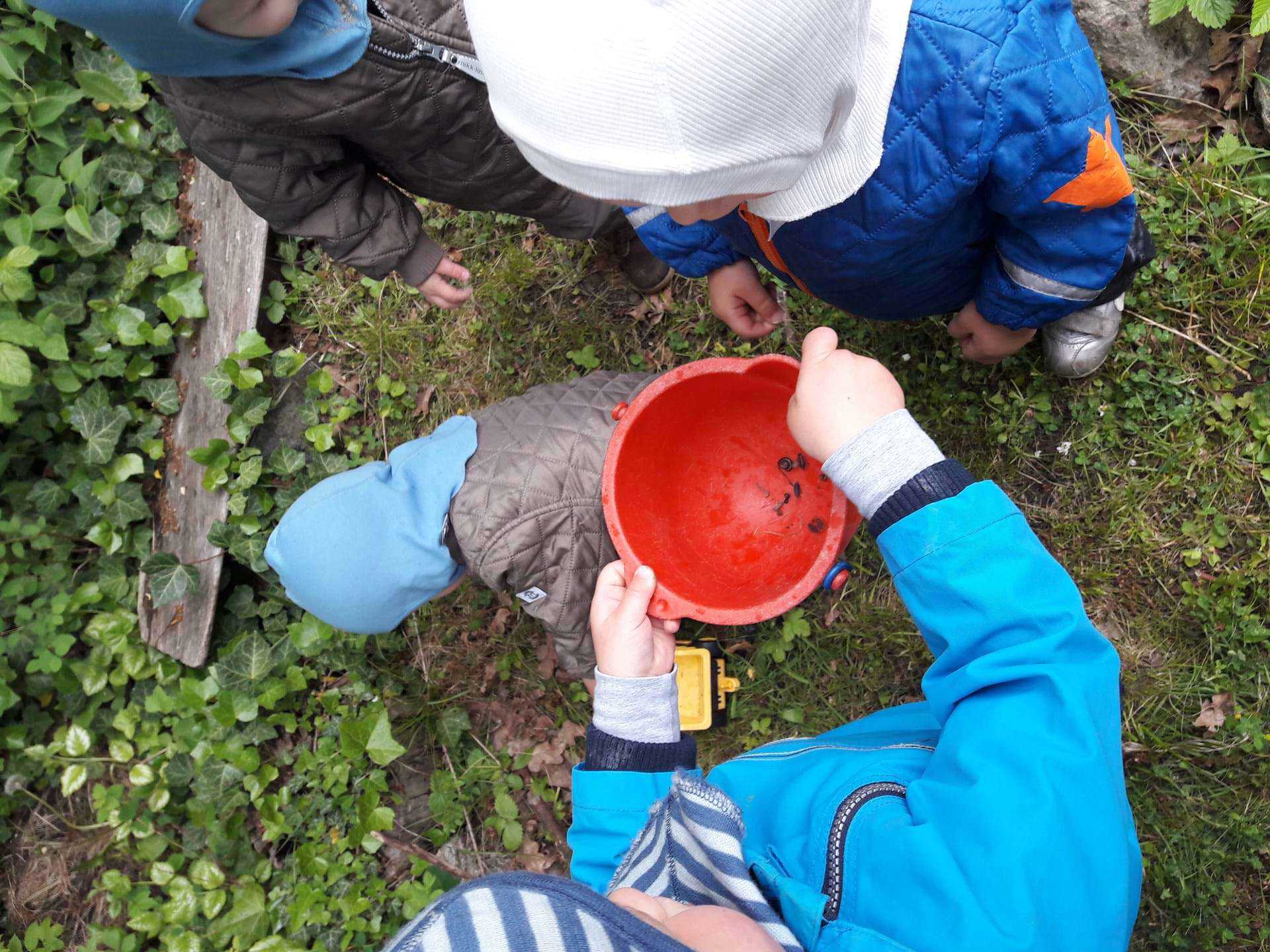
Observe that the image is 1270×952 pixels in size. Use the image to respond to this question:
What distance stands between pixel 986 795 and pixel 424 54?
199 cm

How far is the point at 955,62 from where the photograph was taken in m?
1.35

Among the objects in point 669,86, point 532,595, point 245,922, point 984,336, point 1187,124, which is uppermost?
point 669,86

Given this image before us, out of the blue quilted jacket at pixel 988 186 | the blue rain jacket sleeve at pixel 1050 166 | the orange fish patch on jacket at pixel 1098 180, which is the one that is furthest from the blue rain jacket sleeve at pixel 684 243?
the orange fish patch on jacket at pixel 1098 180

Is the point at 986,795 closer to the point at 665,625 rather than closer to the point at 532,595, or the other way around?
the point at 665,625

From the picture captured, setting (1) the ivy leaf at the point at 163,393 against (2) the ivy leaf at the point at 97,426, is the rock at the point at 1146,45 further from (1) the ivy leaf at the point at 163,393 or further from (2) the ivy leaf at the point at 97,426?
(2) the ivy leaf at the point at 97,426

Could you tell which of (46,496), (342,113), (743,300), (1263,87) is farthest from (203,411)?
(1263,87)

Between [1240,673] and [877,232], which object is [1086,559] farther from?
[877,232]

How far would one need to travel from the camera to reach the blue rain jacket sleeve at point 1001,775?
1.30 m

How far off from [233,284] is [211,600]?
4.03 feet

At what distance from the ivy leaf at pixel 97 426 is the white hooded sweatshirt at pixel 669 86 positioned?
108 inches

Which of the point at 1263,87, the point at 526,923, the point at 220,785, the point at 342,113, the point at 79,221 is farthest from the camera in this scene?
the point at 79,221

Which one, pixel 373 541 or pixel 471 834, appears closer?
pixel 373 541

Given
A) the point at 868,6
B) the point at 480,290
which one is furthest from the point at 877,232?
the point at 480,290

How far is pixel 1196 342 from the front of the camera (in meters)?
2.35
